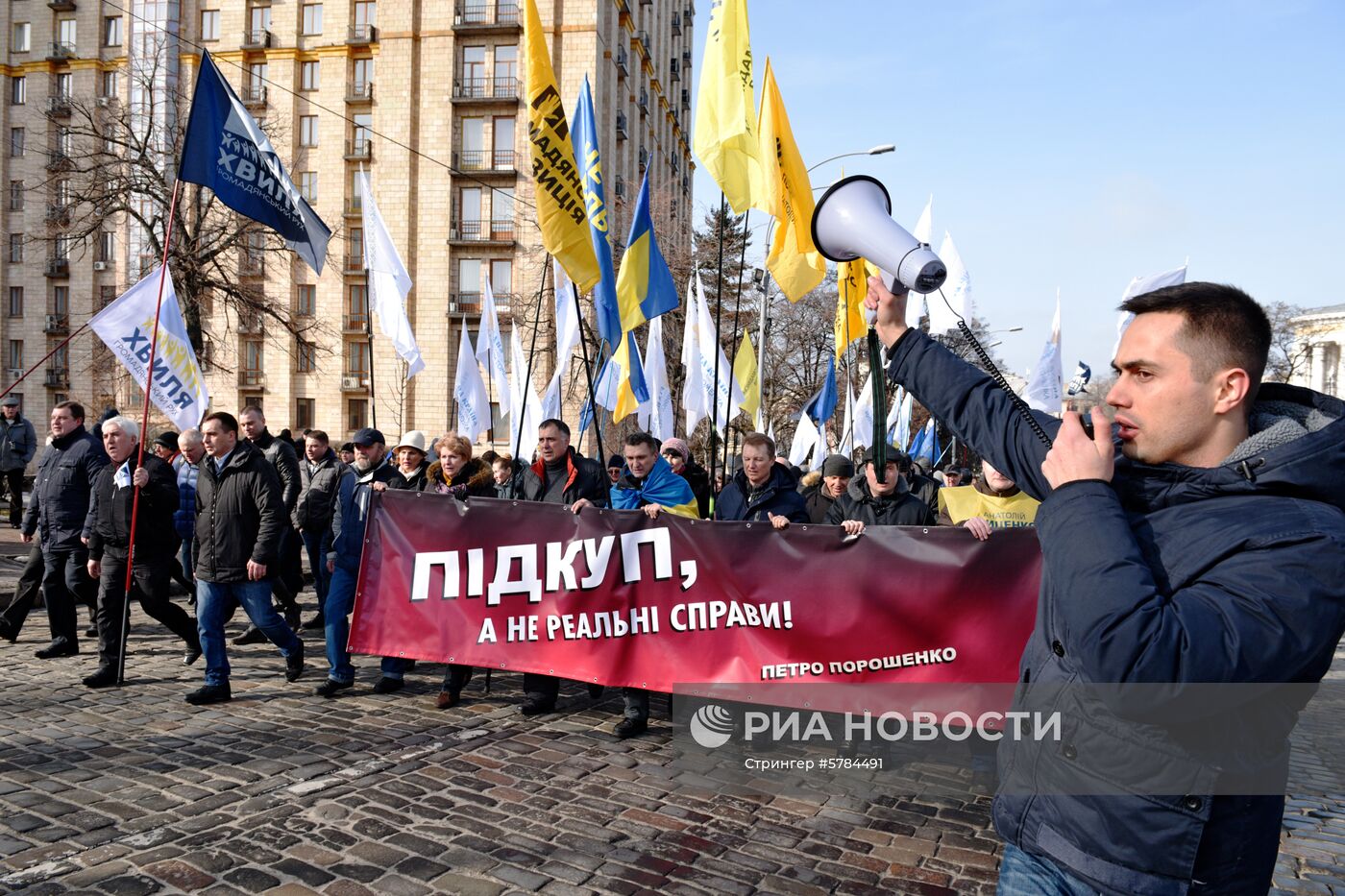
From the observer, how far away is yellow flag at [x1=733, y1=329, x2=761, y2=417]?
52.5 ft

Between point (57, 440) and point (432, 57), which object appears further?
point (432, 57)

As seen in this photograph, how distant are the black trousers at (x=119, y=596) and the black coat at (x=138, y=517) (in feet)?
0.21

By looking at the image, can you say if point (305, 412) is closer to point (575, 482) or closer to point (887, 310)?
point (575, 482)

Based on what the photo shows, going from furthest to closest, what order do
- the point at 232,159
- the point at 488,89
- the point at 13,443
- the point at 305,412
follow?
the point at 305,412 < the point at 488,89 < the point at 13,443 < the point at 232,159

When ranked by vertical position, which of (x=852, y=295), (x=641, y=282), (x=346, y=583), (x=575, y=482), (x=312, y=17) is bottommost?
(x=346, y=583)

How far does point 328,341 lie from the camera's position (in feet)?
143

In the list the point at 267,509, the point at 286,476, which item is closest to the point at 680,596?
the point at 267,509

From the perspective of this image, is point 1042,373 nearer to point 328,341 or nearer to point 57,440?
point 57,440

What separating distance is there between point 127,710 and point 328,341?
39305 millimetres

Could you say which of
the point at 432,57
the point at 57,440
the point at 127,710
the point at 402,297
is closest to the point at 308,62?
the point at 432,57

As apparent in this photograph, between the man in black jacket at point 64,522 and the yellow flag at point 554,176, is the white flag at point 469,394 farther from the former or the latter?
the yellow flag at point 554,176

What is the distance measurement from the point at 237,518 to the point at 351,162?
40238mm

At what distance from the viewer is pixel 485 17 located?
42219mm

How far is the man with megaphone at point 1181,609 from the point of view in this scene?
5.19 ft
